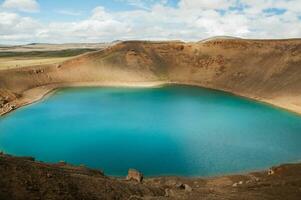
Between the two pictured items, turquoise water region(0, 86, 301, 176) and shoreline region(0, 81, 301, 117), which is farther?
shoreline region(0, 81, 301, 117)

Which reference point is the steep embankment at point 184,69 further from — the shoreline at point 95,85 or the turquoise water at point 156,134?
the turquoise water at point 156,134

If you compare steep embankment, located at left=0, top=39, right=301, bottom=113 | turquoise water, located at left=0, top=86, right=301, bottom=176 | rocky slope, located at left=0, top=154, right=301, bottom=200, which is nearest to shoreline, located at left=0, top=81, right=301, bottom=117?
steep embankment, located at left=0, top=39, right=301, bottom=113

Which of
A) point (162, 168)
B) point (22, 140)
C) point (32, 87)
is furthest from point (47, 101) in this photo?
point (162, 168)

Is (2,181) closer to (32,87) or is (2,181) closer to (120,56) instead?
(32,87)

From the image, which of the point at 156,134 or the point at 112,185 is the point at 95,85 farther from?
the point at 112,185

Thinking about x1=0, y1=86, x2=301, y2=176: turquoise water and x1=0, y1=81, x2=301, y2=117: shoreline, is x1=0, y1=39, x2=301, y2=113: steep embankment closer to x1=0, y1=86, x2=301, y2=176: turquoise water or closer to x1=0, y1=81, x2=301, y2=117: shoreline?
x1=0, y1=81, x2=301, y2=117: shoreline
